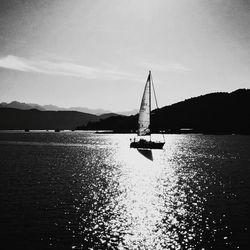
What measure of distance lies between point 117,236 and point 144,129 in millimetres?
81550

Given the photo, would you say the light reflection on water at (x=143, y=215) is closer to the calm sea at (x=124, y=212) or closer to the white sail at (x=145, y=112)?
the calm sea at (x=124, y=212)

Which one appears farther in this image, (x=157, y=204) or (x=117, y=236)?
(x=157, y=204)

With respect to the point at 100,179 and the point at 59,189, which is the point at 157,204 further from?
the point at 100,179

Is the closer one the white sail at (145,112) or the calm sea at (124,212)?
the calm sea at (124,212)

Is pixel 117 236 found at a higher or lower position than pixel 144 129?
lower

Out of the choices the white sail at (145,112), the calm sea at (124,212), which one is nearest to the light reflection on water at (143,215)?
the calm sea at (124,212)

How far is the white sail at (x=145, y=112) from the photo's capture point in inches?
3991

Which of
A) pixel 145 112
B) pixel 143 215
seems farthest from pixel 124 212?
pixel 145 112

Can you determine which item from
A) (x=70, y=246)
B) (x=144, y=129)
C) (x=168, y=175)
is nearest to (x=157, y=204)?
(x=70, y=246)

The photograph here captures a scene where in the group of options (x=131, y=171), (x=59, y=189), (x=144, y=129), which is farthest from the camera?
(x=144, y=129)

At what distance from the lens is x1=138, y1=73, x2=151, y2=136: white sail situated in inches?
3991

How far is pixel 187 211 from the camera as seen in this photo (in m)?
30.0

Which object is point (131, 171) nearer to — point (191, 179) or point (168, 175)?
point (168, 175)

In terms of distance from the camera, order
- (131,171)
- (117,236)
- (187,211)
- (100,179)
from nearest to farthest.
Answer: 1. (117,236)
2. (187,211)
3. (100,179)
4. (131,171)
